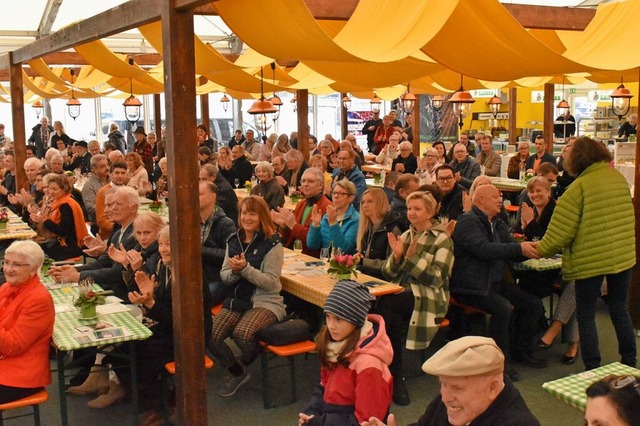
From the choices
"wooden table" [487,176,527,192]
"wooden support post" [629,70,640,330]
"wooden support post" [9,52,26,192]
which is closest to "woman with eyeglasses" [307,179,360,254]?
"wooden support post" [629,70,640,330]

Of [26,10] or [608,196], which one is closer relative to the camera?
[608,196]

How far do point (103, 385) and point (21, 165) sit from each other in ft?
16.5

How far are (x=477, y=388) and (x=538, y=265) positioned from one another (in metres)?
3.31

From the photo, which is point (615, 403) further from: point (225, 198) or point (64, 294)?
point (225, 198)

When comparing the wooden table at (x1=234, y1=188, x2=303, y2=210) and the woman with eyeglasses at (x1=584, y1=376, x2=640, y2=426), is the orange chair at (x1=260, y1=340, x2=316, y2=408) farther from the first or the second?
the wooden table at (x1=234, y1=188, x2=303, y2=210)

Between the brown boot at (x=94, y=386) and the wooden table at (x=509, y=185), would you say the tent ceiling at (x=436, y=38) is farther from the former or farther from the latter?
the wooden table at (x=509, y=185)

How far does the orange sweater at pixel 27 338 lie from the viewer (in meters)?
3.82

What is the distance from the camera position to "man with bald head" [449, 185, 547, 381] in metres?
5.10

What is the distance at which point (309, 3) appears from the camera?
4859mm

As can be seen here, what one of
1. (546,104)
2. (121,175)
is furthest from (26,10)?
(546,104)

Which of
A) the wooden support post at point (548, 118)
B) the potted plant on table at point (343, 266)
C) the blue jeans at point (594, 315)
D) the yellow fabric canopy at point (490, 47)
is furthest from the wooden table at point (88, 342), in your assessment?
the wooden support post at point (548, 118)

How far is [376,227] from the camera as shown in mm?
5309

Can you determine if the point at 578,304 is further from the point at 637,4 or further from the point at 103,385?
the point at 103,385

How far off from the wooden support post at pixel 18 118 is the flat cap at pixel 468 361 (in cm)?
760
